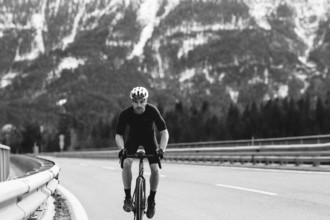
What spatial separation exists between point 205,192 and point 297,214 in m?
3.97

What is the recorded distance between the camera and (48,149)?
18375 cm

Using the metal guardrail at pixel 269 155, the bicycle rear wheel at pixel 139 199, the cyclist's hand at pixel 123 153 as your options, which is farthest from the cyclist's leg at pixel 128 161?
the metal guardrail at pixel 269 155

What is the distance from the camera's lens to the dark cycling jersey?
7422 millimetres

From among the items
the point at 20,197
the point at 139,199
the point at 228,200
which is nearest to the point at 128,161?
the point at 139,199

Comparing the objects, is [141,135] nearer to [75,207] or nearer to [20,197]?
[20,197]

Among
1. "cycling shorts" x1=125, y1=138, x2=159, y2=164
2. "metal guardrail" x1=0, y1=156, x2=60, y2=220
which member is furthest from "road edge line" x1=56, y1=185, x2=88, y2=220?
"cycling shorts" x1=125, y1=138, x2=159, y2=164

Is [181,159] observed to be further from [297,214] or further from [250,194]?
[297,214]

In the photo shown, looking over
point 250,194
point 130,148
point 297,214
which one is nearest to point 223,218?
point 297,214

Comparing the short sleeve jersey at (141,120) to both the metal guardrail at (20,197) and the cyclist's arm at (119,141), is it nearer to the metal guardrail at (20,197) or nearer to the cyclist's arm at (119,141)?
the cyclist's arm at (119,141)

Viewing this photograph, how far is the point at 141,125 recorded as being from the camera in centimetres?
745

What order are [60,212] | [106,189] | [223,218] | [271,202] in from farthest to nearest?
[106,189] → [271,202] → [60,212] → [223,218]

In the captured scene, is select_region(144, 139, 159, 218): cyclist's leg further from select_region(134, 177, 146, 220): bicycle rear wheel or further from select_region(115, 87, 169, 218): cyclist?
select_region(134, 177, 146, 220): bicycle rear wheel

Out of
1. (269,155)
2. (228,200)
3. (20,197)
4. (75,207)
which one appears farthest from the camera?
(269,155)

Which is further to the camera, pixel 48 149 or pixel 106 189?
pixel 48 149
